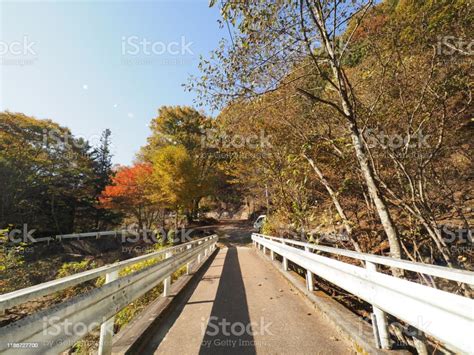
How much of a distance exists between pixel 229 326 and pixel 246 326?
0.25 metres

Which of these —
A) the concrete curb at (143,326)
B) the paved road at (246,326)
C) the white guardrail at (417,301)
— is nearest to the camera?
the white guardrail at (417,301)

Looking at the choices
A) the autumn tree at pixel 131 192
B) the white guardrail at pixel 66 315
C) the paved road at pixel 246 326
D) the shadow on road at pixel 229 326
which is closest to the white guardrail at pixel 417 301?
the paved road at pixel 246 326

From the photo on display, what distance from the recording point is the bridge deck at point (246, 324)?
274cm

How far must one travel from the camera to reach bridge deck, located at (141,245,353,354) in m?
2.74

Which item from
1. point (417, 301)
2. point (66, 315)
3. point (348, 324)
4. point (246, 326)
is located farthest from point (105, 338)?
point (417, 301)

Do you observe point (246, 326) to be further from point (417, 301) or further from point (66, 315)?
point (66, 315)

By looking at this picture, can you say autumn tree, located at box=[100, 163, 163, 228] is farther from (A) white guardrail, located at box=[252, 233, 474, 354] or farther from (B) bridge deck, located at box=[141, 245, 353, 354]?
(A) white guardrail, located at box=[252, 233, 474, 354]

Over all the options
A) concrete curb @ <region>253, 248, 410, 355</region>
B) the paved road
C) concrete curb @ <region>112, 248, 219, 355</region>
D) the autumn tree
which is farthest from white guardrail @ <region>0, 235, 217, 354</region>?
the autumn tree

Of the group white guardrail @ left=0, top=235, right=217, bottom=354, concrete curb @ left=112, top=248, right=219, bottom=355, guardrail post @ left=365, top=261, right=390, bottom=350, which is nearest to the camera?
white guardrail @ left=0, top=235, right=217, bottom=354

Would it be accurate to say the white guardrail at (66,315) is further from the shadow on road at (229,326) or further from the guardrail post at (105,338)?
the shadow on road at (229,326)

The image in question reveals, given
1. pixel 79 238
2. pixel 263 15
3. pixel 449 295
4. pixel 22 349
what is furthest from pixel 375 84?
pixel 79 238

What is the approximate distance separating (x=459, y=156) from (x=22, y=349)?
1106 centimetres

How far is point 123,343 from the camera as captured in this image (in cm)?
269

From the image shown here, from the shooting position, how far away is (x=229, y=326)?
11.0 feet
